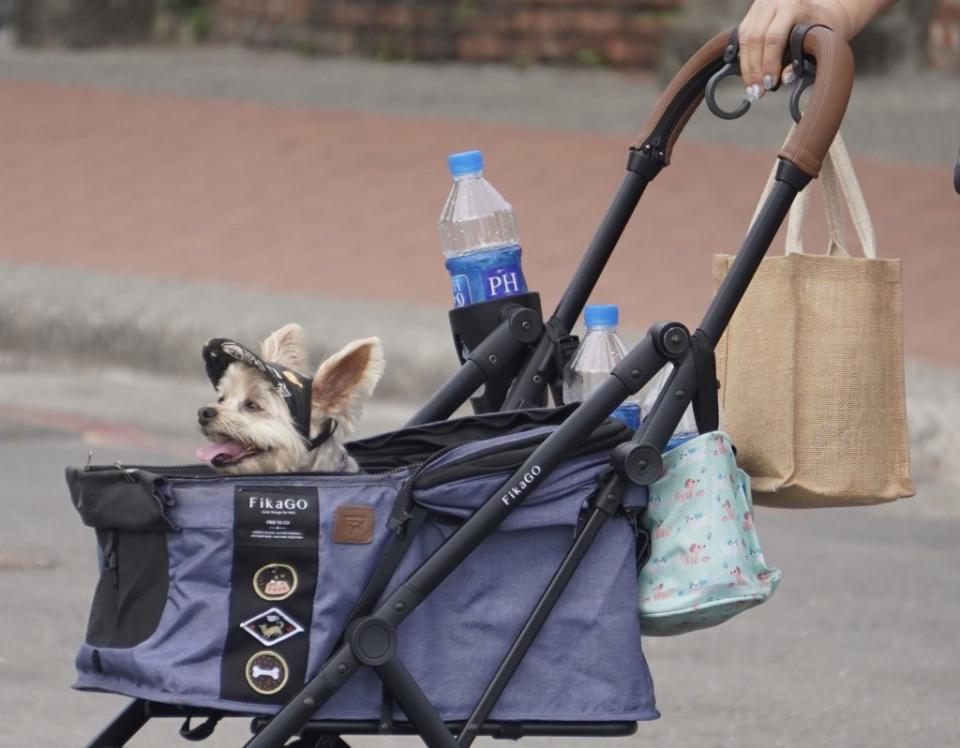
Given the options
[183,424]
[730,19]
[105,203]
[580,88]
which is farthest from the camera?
[580,88]

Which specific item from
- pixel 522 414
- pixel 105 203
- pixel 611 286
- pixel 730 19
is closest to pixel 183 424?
pixel 611 286

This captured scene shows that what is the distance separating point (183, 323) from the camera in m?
9.88

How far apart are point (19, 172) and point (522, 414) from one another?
10299 mm

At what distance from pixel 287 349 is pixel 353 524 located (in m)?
0.73

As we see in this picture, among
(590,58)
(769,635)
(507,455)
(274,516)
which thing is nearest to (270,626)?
(274,516)

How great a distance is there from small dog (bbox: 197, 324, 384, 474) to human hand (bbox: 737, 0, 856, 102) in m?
0.90

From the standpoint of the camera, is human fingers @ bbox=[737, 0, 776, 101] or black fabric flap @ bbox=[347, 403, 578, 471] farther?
human fingers @ bbox=[737, 0, 776, 101]

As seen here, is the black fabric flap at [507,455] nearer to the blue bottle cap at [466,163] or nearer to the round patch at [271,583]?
the round patch at [271,583]

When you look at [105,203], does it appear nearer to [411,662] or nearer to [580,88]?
[580,88]

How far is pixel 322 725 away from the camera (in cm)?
340

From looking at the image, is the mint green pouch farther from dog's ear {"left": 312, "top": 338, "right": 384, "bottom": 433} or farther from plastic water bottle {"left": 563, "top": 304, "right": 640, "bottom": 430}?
dog's ear {"left": 312, "top": 338, "right": 384, "bottom": 433}

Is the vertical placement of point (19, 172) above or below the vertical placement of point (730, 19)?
below

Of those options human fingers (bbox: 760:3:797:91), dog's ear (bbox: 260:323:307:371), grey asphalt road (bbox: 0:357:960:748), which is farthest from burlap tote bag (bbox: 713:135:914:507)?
grey asphalt road (bbox: 0:357:960:748)

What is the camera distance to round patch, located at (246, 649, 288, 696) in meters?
3.33
